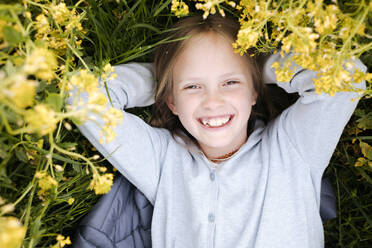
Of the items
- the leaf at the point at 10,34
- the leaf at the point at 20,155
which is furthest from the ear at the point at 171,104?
the leaf at the point at 10,34

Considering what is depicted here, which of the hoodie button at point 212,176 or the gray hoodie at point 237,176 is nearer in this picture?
the gray hoodie at point 237,176

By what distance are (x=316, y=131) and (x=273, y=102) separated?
0.48 m

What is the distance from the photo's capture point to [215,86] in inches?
56.5

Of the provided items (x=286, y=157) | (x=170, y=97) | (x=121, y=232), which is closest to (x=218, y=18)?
(x=170, y=97)

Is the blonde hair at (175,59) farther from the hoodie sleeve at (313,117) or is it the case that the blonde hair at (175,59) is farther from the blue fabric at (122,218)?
the blue fabric at (122,218)

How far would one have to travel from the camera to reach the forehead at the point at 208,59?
4.71 feet

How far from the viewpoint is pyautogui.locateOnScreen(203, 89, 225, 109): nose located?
1.41 m

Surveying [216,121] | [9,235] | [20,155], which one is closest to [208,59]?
[216,121]

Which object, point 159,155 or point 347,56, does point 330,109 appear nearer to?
point 347,56

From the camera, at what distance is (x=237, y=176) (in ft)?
5.06

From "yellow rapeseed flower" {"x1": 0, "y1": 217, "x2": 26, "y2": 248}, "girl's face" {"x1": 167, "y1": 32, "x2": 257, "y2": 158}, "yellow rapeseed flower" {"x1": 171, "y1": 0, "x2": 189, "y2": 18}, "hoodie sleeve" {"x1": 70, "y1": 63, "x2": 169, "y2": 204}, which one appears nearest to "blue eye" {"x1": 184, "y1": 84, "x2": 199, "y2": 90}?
"girl's face" {"x1": 167, "y1": 32, "x2": 257, "y2": 158}

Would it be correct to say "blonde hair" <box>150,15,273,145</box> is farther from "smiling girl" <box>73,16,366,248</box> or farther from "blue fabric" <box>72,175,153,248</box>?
"blue fabric" <box>72,175,153,248</box>

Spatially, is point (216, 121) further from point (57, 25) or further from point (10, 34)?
point (10, 34)

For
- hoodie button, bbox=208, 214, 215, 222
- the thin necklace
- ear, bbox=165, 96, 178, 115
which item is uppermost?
ear, bbox=165, 96, 178, 115
